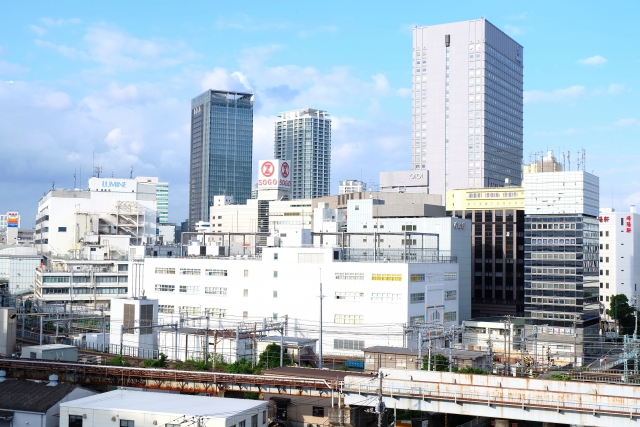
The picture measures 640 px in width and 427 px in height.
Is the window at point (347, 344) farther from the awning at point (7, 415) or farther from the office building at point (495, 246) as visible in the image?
the office building at point (495, 246)

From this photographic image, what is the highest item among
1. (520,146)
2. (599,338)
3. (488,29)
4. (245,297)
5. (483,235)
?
(488,29)

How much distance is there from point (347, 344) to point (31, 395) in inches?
1362

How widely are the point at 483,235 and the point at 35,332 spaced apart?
248 ft

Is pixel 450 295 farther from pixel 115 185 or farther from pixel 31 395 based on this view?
pixel 115 185

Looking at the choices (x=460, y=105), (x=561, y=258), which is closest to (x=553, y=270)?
(x=561, y=258)

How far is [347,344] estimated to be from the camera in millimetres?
62844

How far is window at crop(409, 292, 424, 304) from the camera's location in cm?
6244

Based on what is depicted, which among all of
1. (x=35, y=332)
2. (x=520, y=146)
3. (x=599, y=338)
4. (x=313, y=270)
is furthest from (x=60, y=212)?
(x=520, y=146)

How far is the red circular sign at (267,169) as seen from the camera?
14150cm

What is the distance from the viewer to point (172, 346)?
5438 cm

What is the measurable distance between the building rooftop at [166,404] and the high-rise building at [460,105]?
432ft

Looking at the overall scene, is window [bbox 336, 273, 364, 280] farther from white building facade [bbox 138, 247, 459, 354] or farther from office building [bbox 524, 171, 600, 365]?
office building [bbox 524, 171, 600, 365]

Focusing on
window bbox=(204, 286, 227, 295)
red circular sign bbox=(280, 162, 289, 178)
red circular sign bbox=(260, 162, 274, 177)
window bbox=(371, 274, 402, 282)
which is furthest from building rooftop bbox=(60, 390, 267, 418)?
red circular sign bbox=(260, 162, 274, 177)

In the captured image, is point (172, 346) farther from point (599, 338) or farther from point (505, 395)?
point (599, 338)
